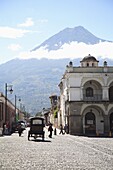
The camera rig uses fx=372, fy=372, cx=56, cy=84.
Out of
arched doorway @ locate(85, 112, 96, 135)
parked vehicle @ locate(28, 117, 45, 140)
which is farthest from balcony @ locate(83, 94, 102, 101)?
parked vehicle @ locate(28, 117, 45, 140)

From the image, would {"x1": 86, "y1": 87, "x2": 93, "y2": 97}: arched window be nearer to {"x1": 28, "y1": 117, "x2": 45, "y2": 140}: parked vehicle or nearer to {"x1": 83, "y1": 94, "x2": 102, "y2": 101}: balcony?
{"x1": 83, "y1": 94, "x2": 102, "y2": 101}: balcony

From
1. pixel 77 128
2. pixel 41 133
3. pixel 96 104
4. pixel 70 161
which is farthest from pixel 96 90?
pixel 70 161

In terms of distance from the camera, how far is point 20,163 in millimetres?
15164

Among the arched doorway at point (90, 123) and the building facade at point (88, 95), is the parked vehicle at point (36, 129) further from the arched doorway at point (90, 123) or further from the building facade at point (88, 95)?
the arched doorway at point (90, 123)

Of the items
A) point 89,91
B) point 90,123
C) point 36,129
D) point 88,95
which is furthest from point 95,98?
point 36,129

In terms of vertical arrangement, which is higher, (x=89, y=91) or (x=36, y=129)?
(x=89, y=91)

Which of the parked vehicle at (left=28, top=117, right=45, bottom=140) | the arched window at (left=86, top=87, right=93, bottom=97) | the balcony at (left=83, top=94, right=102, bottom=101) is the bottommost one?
the parked vehicle at (left=28, top=117, right=45, bottom=140)

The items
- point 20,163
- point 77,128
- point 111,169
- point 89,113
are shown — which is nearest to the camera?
point 111,169

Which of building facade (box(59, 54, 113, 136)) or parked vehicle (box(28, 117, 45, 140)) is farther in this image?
building facade (box(59, 54, 113, 136))

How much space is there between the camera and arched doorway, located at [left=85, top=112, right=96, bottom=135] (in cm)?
5028

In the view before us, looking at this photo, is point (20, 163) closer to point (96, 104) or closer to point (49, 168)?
point (49, 168)

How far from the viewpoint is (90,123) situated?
167 feet

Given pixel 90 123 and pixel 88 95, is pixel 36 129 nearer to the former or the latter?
pixel 88 95

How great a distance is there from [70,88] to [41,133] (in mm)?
14638
